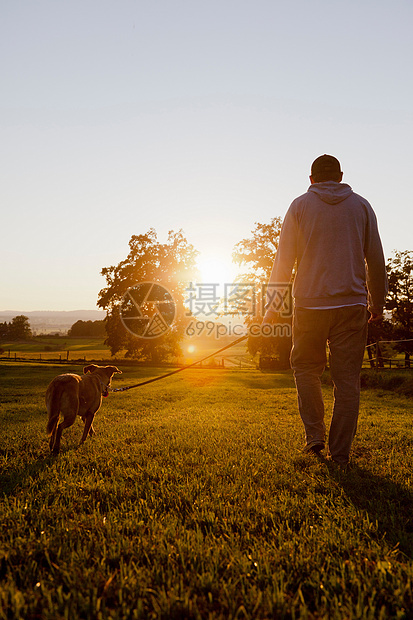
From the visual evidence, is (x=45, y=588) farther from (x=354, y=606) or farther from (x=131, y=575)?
(x=354, y=606)

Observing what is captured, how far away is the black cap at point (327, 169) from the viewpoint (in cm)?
429

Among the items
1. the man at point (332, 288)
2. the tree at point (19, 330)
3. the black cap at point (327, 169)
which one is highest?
Answer: the black cap at point (327, 169)

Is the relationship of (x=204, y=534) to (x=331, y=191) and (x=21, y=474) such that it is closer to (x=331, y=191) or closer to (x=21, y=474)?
(x=21, y=474)

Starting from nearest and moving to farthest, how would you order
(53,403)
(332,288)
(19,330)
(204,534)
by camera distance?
(204,534)
(332,288)
(53,403)
(19,330)

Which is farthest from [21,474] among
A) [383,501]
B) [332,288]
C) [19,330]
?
[19,330]

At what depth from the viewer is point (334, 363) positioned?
13.0ft

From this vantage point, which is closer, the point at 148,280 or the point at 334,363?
the point at 334,363

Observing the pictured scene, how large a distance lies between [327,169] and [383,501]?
10.6 feet

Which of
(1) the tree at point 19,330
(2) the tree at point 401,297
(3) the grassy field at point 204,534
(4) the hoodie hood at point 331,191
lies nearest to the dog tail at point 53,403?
(3) the grassy field at point 204,534

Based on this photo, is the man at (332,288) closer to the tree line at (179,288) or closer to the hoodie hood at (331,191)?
the hoodie hood at (331,191)

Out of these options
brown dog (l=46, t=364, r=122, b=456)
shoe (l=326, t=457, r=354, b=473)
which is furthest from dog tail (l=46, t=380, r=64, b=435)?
shoe (l=326, t=457, r=354, b=473)

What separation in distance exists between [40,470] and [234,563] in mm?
2486

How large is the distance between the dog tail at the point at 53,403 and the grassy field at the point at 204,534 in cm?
36

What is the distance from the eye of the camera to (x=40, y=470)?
3750 mm
